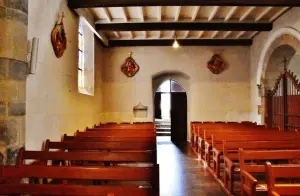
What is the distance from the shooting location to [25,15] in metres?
3.50

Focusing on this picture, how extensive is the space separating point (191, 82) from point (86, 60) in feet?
12.8

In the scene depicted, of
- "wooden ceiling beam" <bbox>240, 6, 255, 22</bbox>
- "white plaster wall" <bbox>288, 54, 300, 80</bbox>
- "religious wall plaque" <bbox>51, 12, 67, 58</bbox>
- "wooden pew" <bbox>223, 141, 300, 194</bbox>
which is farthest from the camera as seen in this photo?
"white plaster wall" <bbox>288, 54, 300, 80</bbox>

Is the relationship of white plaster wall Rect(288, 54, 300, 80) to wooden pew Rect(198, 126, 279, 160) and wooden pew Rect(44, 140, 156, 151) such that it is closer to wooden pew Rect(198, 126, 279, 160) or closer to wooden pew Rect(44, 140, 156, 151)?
wooden pew Rect(198, 126, 279, 160)

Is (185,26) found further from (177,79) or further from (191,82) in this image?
(177,79)

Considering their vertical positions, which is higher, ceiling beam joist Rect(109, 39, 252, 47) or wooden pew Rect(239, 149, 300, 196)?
ceiling beam joist Rect(109, 39, 252, 47)

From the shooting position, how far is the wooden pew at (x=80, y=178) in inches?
83.6

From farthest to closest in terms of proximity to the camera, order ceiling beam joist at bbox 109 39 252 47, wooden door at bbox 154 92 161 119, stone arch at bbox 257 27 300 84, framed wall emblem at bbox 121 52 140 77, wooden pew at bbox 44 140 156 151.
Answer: wooden door at bbox 154 92 161 119, framed wall emblem at bbox 121 52 140 77, ceiling beam joist at bbox 109 39 252 47, stone arch at bbox 257 27 300 84, wooden pew at bbox 44 140 156 151

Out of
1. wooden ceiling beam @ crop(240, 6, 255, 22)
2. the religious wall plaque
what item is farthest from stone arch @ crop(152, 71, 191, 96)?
the religious wall plaque

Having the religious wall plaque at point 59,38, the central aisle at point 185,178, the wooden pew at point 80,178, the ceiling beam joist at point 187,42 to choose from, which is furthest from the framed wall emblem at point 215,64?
the wooden pew at point 80,178

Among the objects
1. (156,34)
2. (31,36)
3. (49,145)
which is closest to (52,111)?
(49,145)

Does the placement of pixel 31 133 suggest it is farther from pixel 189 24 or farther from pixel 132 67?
pixel 132 67

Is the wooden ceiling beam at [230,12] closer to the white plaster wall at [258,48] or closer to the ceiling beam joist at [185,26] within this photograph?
the ceiling beam joist at [185,26]

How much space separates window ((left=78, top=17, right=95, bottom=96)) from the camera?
26.0ft

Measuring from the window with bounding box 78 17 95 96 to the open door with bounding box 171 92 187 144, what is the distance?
4.57 m
